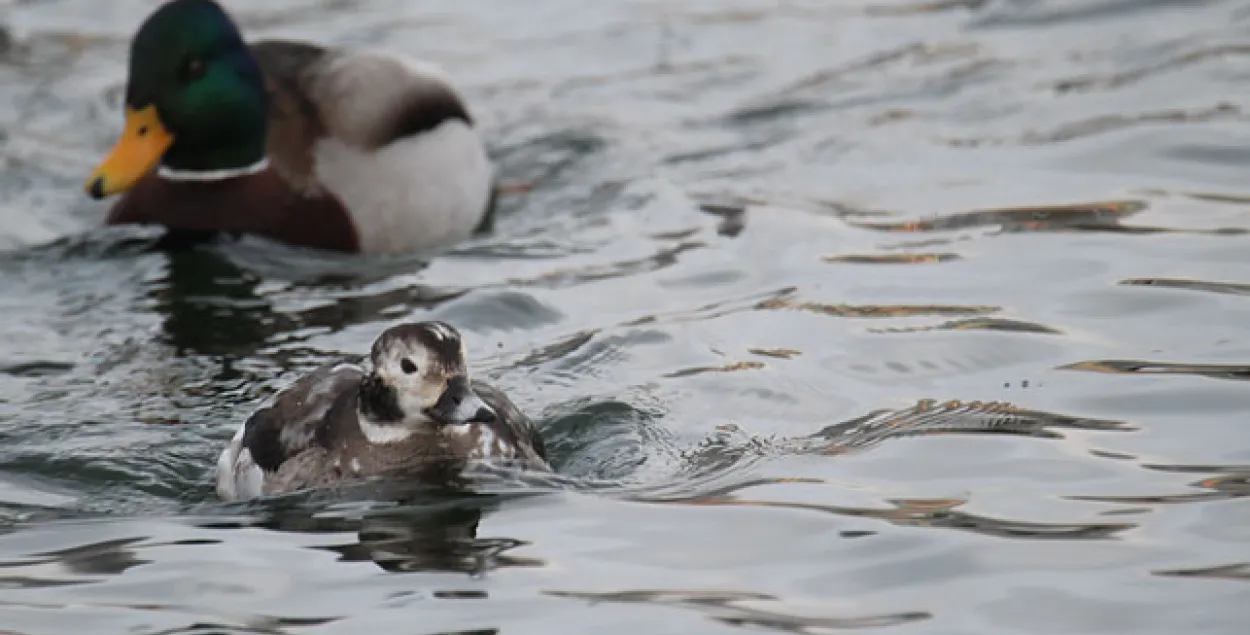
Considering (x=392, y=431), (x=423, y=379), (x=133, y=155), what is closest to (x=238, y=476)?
(x=392, y=431)

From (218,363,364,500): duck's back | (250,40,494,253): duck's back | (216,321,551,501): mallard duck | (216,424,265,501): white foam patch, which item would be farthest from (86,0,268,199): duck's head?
(216,321,551,501): mallard duck

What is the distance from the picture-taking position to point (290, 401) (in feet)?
24.4

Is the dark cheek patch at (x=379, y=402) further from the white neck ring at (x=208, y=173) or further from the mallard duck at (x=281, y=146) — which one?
the white neck ring at (x=208, y=173)

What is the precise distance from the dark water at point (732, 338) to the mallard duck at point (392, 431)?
14 centimetres

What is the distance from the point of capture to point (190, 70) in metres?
10.8

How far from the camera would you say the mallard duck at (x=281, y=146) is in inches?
421

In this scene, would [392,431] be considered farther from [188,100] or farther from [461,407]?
[188,100]

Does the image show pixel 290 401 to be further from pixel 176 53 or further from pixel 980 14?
pixel 980 14

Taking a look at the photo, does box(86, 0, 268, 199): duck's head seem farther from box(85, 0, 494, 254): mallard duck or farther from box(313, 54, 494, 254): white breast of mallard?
box(313, 54, 494, 254): white breast of mallard

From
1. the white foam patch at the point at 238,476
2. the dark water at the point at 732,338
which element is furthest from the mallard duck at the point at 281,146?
the white foam patch at the point at 238,476

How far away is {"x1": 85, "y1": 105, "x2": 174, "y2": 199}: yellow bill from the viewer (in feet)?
34.4

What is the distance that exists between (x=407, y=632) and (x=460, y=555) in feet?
2.24

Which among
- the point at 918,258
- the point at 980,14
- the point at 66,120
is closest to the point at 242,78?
the point at 66,120

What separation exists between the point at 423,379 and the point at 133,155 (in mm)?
4252
